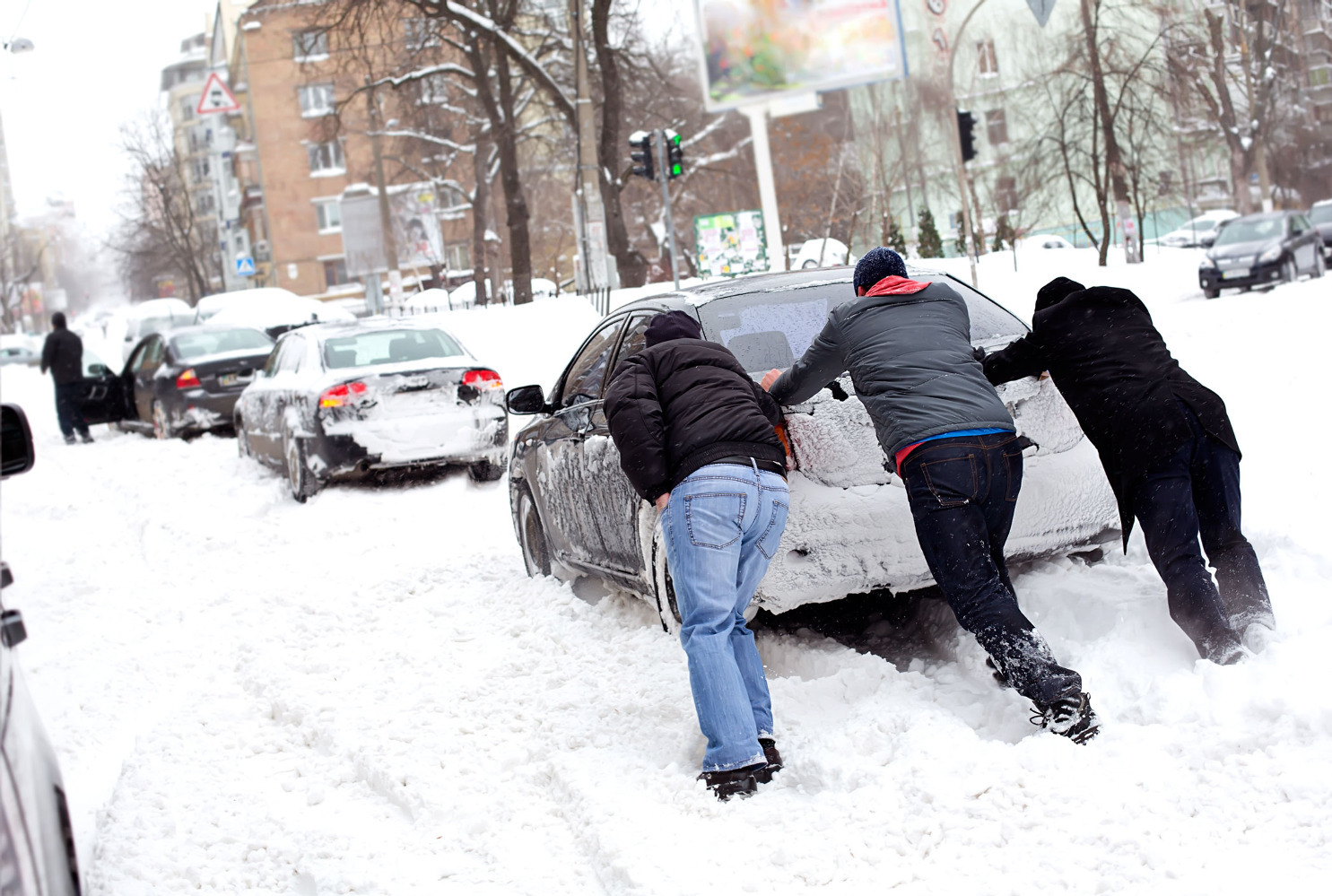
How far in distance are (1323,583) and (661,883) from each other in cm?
285

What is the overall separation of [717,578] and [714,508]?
0.75 feet

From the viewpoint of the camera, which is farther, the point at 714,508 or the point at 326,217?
the point at 326,217

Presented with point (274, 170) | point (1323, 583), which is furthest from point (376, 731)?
point (274, 170)

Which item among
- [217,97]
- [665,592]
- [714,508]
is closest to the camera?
[714,508]

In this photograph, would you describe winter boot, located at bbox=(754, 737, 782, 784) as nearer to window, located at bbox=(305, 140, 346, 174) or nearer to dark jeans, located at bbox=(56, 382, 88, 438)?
dark jeans, located at bbox=(56, 382, 88, 438)

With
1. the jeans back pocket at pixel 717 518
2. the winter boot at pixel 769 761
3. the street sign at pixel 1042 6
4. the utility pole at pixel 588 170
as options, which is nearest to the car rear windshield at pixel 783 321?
the jeans back pocket at pixel 717 518

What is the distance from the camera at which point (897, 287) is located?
464 cm

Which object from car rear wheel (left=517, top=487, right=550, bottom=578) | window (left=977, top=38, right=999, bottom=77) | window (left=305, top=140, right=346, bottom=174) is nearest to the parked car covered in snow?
car rear wheel (left=517, top=487, right=550, bottom=578)

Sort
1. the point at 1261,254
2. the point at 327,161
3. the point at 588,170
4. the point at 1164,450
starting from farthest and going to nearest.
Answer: the point at 327,161
the point at 1261,254
the point at 588,170
the point at 1164,450

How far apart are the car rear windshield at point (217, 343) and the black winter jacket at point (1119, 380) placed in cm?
1357

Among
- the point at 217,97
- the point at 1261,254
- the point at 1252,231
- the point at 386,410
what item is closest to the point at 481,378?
the point at 386,410

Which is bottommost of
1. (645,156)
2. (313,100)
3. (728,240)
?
(728,240)

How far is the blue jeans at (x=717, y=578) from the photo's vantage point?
415cm

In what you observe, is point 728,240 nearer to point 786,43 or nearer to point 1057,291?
point 786,43
